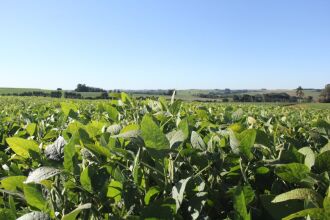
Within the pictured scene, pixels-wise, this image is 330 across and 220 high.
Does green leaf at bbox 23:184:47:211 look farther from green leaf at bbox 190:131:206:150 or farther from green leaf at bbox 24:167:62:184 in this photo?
green leaf at bbox 190:131:206:150

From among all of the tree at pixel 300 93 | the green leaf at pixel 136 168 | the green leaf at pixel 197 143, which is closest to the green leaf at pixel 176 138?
the green leaf at pixel 136 168

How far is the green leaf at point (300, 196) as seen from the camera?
1.10 metres

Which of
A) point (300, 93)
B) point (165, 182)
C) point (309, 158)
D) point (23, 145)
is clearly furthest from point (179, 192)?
point (300, 93)

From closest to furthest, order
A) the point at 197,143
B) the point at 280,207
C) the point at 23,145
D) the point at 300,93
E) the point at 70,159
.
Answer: the point at 280,207 < the point at 70,159 < the point at 197,143 < the point at 23,145 < the point at 300,93

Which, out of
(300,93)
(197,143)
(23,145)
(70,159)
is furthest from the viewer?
(300,93)

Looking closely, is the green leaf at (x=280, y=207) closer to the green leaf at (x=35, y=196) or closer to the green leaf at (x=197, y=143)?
the green leaf at (x=197, y=143)

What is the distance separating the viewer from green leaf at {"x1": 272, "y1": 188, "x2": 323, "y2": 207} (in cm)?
110

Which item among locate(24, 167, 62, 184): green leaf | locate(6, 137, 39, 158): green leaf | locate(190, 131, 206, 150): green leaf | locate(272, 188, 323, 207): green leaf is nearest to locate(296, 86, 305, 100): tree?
locate(190, 131, 206, 150): green leaf

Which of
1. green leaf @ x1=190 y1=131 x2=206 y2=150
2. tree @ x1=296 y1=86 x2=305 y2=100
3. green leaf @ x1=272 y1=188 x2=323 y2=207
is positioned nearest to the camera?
green leaf @ x1=272 y1=188 x2=323 y2=207

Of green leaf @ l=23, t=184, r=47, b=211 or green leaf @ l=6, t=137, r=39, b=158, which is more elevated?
green leaf @ l=6, t=137, r=39, b=158

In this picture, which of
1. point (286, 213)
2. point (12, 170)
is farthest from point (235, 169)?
point (12, 170)

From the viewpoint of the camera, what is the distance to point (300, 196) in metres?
1.11

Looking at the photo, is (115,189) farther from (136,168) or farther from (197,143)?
(197,143)

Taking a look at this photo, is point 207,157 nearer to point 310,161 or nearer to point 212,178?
point 212,178
